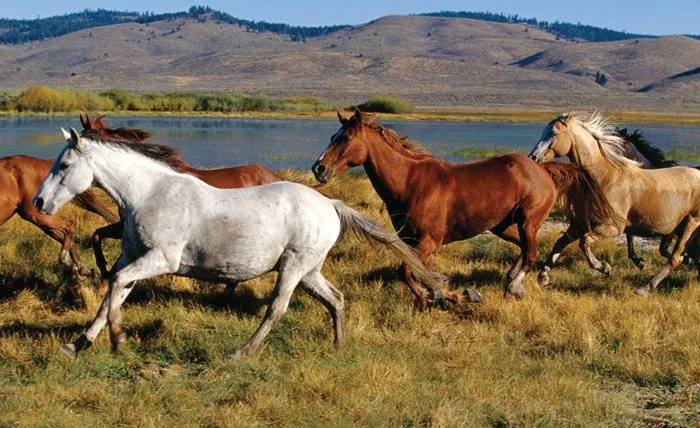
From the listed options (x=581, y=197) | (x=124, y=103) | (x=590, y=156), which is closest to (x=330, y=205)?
(x=581, y=197)

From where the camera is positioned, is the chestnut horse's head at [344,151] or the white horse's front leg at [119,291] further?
the chestnut horse's head at [344,151]

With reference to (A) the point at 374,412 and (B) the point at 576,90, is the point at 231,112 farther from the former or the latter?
(B) the point at 576,90

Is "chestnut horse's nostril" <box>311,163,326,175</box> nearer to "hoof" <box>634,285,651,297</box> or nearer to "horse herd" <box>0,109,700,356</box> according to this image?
"horse herd" <box>0,109,700,356</box>

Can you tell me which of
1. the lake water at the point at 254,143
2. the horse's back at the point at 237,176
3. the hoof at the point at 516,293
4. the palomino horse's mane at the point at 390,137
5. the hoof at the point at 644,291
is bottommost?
the lake water at the point at 254,143

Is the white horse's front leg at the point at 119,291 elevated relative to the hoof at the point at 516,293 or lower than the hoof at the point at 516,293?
elevated

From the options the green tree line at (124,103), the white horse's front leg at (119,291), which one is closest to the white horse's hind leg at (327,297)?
the white horse's front leg at (119,291)

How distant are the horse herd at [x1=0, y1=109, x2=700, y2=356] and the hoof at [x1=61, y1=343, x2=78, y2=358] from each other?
0.10m

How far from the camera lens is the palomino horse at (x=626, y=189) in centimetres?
963

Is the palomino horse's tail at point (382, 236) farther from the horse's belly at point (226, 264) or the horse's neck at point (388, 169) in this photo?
the horse's neck at point (388, 169)

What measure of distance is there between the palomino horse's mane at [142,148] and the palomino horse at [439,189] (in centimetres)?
169

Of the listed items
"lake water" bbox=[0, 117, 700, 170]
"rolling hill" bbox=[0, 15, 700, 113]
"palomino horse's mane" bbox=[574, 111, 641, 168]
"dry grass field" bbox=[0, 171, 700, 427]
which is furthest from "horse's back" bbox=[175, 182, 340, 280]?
"rolling hill" bbox=[0, 15, 700, 113]

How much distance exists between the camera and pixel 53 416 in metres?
4.95

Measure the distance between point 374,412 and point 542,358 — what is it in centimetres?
202

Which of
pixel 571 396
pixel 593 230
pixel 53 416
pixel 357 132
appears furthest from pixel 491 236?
pixel 53 416
